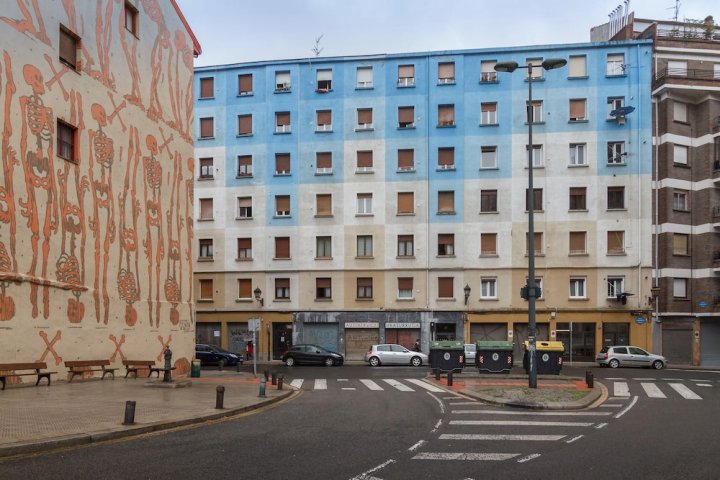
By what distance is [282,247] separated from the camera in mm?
43094

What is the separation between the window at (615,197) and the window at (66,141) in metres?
30.3

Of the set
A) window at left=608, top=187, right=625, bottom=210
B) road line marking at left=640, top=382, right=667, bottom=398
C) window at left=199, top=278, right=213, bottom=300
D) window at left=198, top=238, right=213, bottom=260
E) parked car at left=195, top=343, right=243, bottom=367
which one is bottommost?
parked car at left=195, top=343, right=243, bottom=367

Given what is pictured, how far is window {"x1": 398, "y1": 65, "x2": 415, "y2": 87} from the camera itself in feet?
140

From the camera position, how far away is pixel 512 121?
4147cm

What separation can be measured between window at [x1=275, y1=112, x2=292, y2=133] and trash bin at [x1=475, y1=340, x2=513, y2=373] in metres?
22.0

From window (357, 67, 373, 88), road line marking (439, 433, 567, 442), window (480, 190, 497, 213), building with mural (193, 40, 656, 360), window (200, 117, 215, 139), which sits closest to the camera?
road line marking (439, 433, 567, 442)

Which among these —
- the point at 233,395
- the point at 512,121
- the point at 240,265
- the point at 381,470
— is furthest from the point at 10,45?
the point at 512,121

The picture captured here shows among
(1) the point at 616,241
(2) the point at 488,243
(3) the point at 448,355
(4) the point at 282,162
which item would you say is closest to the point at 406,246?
(2) the point at 488,243

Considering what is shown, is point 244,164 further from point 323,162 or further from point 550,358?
point 550,358

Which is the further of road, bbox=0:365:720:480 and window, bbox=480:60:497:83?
window, bbox=480:60:497:83

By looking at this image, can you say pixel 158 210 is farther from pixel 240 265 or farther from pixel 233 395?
pixel 240 265

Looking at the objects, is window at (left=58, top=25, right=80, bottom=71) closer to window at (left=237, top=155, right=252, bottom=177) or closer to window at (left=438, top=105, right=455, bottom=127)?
window at (left=237, top=155, right=252, bottom=177)

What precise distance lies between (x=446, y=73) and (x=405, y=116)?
3745 mm

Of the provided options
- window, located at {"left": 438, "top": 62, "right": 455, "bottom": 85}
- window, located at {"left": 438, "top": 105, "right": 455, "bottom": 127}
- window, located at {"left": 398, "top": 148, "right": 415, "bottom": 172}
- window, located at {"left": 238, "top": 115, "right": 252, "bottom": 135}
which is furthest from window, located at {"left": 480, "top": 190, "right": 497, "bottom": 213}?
window, located at {"left": 238, "top": 115, "right": 252, "bottom": 135}
